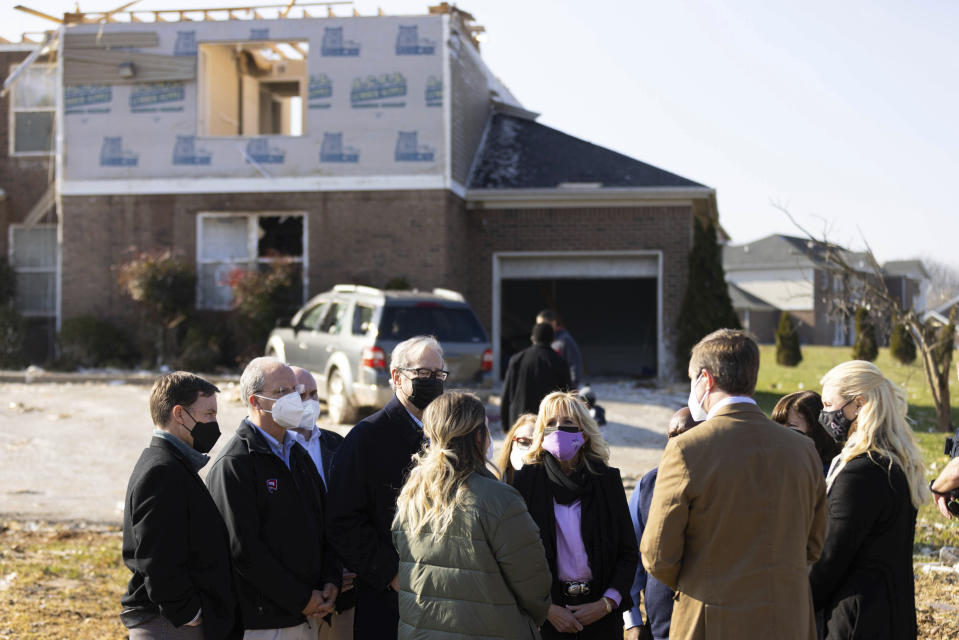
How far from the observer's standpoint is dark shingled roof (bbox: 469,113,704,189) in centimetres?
1970

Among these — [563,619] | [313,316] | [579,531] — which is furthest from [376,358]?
[563,619]

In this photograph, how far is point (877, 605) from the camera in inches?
144

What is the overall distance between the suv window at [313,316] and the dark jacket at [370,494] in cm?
1008

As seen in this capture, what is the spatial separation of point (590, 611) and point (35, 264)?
20.0m

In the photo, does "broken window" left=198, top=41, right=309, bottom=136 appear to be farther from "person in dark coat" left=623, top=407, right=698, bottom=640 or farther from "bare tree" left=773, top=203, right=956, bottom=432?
"person in dark coat" left=623, top=407, right=698, bottom=640

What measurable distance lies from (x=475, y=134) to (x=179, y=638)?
1812cm

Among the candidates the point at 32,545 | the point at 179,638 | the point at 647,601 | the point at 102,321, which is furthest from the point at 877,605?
the point at 102,321

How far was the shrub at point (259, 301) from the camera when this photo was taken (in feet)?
59.0

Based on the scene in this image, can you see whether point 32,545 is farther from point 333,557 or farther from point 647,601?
point 647,601

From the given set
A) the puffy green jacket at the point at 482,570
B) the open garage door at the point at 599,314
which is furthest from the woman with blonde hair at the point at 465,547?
the open garage door at the point at 599,314

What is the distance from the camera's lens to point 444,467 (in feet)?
11.7

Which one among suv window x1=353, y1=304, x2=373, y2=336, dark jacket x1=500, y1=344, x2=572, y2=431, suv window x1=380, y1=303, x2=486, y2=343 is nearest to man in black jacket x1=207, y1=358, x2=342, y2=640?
dark jacket x1=500, y1=344, x2=572, y2=431

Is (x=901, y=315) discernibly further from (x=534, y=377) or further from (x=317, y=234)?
(x=317, y=234)

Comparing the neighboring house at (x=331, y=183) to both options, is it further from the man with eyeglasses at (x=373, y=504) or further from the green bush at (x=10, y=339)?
the man with eyeglasses at (x=373, y=504)
